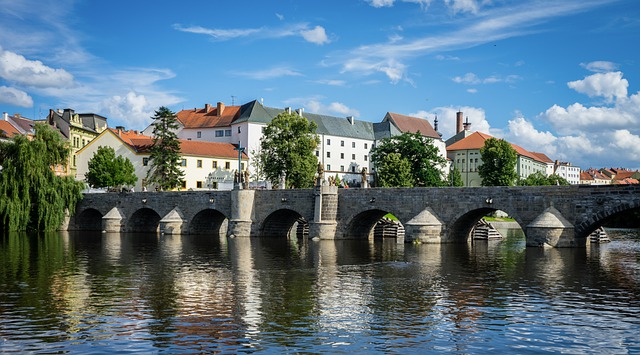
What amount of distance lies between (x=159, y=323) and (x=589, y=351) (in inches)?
452

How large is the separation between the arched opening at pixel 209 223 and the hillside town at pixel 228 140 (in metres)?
5.59

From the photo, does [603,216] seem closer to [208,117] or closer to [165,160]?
[165,160]

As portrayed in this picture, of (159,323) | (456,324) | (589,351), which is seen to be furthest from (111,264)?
(589,351)

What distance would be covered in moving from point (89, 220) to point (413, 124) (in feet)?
254

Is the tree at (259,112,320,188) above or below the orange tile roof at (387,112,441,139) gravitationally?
below

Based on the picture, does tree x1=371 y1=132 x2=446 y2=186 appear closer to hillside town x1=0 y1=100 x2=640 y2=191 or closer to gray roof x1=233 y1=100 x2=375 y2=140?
hillside town x1=0 y1=100 x2=640 y2=191

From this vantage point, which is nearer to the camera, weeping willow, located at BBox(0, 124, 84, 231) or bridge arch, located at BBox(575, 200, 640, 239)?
bridge arch, located at BBox(575, 200, 640, 239)

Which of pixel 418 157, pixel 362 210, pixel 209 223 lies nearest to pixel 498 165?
pixel 418 157

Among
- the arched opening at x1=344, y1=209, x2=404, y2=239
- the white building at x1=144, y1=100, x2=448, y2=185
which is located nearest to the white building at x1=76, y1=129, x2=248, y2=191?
the white building at x1=144, y1=100, x2=448, y2=185

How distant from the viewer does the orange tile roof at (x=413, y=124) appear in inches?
5094

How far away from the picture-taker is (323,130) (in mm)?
116188

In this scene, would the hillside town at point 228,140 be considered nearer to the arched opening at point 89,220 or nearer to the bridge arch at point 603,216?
the arched opening at point 89,220

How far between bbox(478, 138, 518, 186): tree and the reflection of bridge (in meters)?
43.5

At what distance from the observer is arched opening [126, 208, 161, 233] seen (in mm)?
66062
